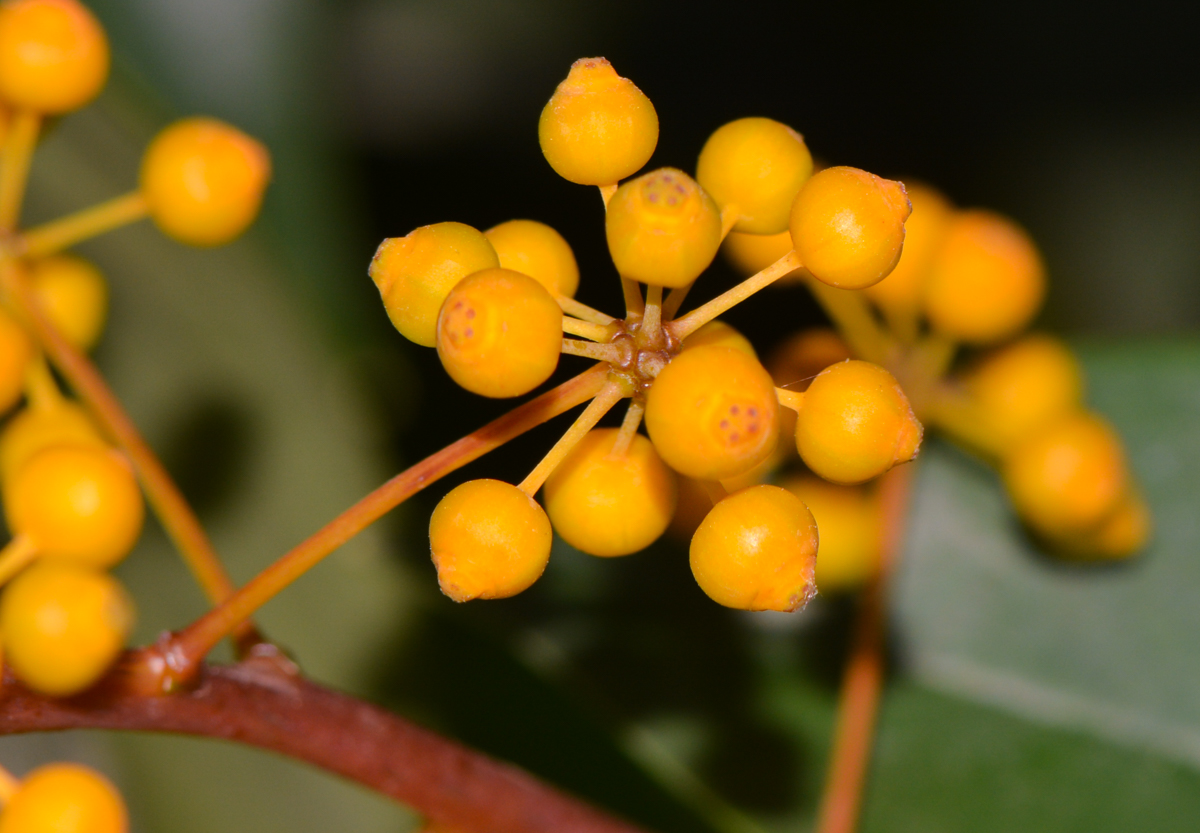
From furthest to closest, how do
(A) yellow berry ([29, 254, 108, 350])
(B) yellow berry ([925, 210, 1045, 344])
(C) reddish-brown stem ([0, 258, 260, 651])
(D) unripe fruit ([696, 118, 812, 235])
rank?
(B) yellow berry ([925, 210, 1045, 344])
(A) yellow berry ([29, 254, 108, 350])
(C) reddish-brown stem ([0, 258, 260, 651])
(D) unripe fruit ([696, 118, 812, 235])

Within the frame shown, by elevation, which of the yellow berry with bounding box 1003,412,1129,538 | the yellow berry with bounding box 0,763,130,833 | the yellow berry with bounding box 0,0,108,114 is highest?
the yellow berry with bounding box 0,0,108,114

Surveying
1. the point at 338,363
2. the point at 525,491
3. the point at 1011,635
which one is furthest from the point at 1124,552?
the point at 338,363

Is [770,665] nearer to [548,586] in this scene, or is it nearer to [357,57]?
[548,586]

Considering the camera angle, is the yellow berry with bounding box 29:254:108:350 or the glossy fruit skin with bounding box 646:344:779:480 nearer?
the glossy fruit skin with bounding box 646:344:779:480

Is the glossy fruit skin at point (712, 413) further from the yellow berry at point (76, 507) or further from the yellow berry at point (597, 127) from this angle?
the yellow berry at point (76, 507)

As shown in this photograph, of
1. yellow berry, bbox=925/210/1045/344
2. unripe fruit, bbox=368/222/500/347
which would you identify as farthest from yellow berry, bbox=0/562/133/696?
yellow berry, bbox=925/210/1045/344

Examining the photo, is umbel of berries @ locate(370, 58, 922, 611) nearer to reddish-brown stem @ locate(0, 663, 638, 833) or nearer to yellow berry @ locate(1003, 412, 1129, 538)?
reddish-brown stem @ locate(0, 663, 638, 833)
